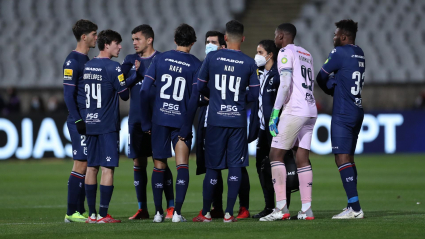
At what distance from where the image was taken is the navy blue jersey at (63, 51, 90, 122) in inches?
312

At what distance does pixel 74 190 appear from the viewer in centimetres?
820

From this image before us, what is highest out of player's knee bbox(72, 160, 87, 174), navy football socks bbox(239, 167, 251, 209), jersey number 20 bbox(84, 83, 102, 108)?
jersey number 20 bbox(84, 83, 102, 108)

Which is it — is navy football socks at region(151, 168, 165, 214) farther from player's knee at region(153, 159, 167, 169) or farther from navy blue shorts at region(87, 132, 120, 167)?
navy blue shorts at region(87, 132, 120, 167)

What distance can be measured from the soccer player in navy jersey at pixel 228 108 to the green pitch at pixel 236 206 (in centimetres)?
58

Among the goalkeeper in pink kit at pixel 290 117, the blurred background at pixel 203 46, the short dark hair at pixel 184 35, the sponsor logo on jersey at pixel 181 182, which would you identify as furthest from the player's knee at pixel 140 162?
the blurred background at pixel 203 46

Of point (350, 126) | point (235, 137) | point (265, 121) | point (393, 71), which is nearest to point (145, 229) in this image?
point (235, 137)

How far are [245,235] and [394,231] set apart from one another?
1.59 metres

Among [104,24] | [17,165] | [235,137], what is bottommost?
[17,165]

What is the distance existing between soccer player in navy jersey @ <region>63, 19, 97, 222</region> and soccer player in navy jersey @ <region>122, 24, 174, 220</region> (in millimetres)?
575

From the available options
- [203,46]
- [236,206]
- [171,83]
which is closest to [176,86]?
[171,83]

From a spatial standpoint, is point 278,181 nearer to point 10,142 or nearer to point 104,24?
point 10,142

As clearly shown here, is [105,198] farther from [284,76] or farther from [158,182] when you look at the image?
[284,76]

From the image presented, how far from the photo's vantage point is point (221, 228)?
693 centimetres

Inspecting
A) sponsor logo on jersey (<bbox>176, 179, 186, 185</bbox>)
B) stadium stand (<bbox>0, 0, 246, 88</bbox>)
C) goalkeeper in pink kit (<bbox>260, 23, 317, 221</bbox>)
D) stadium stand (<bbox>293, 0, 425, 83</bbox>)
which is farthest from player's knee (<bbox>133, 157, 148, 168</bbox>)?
stadium stand (<bbox>293, 0, 425, 83</bbox>)
